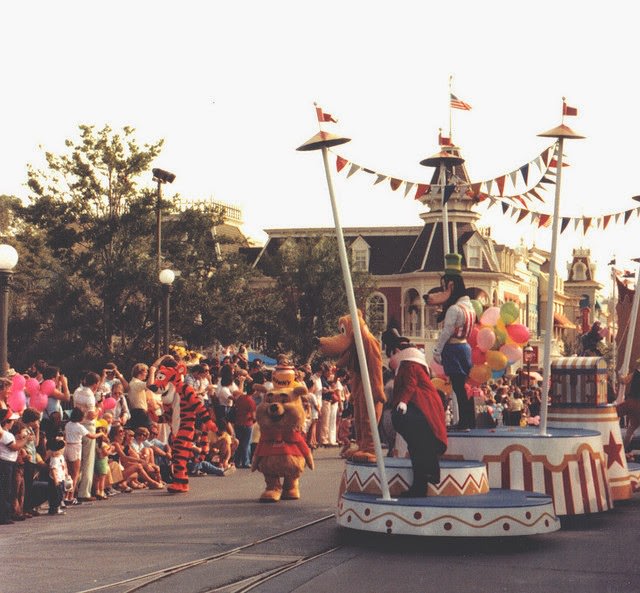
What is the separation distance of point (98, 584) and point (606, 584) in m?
3.59

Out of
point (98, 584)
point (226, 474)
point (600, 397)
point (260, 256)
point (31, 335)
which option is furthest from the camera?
point (260, 256)

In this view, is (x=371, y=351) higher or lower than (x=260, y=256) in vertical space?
lower

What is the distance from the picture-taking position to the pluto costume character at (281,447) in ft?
45.5

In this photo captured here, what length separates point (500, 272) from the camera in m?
67.7

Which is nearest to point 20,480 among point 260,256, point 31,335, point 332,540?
point 332,540

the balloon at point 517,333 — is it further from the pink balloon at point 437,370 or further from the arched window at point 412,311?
the arched window at point 412,311

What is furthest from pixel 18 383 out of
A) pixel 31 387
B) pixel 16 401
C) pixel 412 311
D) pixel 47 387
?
pixel 412 311

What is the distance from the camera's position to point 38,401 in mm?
14141

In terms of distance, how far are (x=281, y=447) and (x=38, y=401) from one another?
285cm

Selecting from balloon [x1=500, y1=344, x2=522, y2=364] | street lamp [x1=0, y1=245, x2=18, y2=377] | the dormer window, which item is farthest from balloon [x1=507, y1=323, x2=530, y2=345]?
the dormer window

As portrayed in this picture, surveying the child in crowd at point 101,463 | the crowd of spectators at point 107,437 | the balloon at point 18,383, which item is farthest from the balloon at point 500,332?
the balloon at point 18,383

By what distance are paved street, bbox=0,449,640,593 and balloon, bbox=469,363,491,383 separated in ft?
7.98

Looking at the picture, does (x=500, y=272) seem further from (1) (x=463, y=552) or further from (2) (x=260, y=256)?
(1) (x=463, y=552)

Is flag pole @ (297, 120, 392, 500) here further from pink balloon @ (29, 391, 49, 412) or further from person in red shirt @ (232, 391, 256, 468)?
person in red shirt @ (232, 391, 256, 468)
